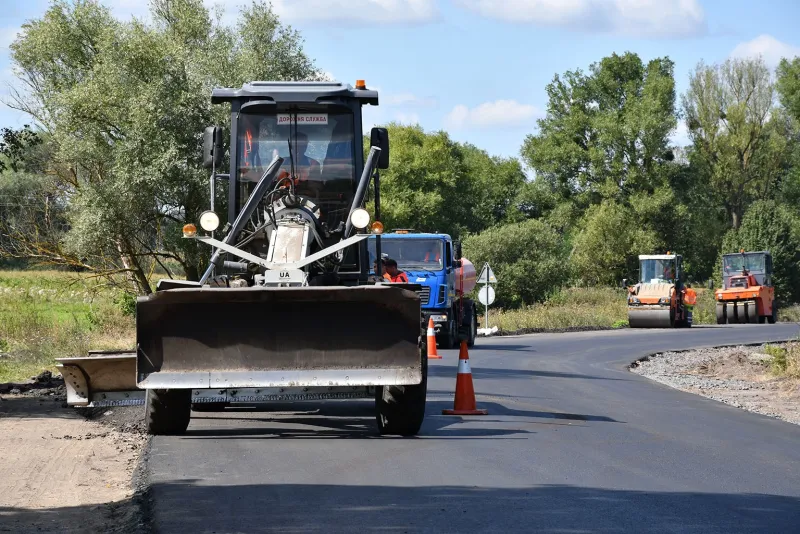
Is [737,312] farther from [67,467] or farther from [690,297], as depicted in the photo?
[67,467]

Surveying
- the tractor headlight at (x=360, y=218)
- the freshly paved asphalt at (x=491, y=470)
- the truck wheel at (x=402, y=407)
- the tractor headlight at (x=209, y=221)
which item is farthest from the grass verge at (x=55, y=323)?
the truck wheel at (x=402, y=407)

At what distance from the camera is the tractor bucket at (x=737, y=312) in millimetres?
49125

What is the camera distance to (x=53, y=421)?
12.6m

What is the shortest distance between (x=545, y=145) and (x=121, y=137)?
47.0m

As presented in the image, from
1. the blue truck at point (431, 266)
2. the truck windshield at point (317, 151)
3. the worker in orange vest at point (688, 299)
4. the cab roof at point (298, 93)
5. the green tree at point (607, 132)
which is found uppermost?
the green tree at point (607, 132)

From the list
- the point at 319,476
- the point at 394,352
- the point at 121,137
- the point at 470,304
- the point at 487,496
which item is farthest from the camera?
the point at 121,137

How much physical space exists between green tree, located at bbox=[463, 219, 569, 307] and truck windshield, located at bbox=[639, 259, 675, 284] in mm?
11159

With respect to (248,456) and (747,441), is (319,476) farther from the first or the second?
(747,441)

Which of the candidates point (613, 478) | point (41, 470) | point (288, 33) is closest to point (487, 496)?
point (613, 478)

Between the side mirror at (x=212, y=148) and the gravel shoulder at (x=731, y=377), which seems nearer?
the side mirror at (x=212, y=148)

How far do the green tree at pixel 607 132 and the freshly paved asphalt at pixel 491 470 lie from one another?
55636 mm

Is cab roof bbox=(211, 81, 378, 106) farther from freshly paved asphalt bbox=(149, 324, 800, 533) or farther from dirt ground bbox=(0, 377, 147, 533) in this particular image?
dirt ground bbox=(0, 377, 147, 533)

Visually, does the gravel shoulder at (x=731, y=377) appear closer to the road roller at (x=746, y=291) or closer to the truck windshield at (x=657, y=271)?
the truck windshield at (x=657, y=271)

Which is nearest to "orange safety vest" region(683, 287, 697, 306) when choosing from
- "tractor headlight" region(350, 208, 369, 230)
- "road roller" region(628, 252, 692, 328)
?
"road roller" region(628, 252, 692, 328)
